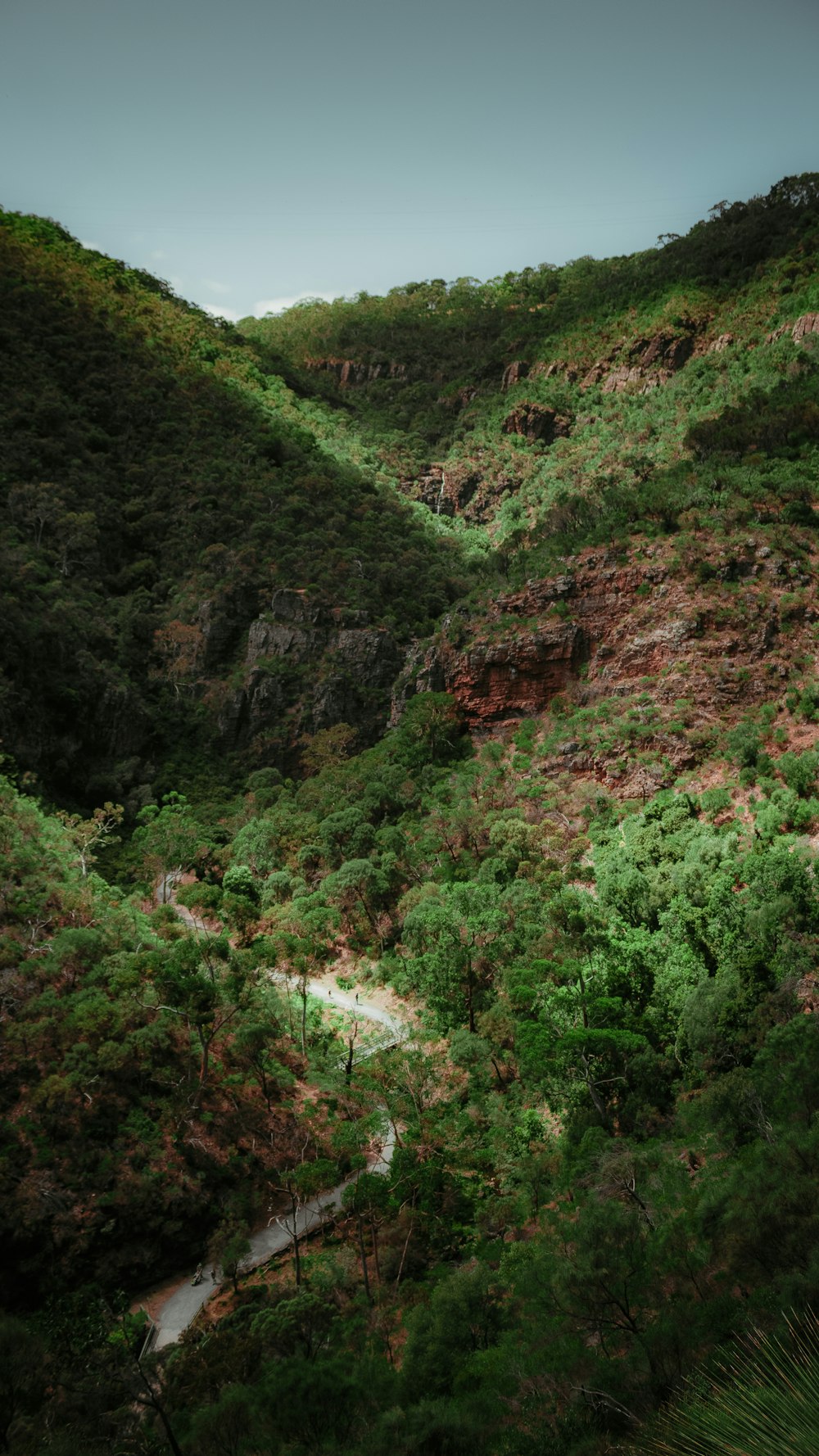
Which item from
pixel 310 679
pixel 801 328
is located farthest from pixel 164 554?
pixel 801 328

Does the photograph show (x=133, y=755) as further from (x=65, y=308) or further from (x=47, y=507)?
(x=65, y=308)

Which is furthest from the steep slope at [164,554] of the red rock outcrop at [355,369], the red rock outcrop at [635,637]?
the red rock outcrop at [355,369]

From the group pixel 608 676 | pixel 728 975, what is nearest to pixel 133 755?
pixel 608 676

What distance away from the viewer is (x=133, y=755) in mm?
51250

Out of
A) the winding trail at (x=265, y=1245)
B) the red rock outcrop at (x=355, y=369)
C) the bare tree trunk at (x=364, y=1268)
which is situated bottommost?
the winding trail at (x=265, y=1245)

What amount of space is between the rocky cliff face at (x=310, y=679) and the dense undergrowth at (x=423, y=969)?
806 mm

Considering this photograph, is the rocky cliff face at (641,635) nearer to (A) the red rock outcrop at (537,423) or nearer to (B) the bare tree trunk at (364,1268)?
(B) the bare tree trunk at (364,1268)

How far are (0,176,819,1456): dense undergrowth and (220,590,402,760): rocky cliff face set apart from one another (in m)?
0.81

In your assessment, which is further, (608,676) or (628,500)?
(628,500)

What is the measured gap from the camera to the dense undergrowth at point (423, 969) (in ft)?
41.7

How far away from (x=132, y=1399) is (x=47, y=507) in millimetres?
56193

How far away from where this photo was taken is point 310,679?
5453cm

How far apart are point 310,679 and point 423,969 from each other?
2859 centimetres

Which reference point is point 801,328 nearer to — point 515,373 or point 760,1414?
point 515,373
